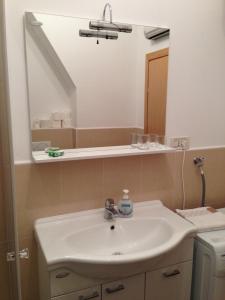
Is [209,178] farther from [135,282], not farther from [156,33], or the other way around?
[156,33]

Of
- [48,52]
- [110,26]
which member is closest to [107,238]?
[48,52]

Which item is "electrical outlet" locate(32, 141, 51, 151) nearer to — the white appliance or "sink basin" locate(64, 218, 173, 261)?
"sink basin" locate(64, 218, 173, 261)

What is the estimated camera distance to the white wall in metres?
1.37

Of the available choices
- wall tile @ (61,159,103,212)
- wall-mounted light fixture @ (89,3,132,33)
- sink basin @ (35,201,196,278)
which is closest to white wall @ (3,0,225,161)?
wall-mounted light fixture @ (89,3,132,33)

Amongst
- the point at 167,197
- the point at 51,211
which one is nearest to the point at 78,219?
the point at 51,211

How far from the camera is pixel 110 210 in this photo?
158 cm

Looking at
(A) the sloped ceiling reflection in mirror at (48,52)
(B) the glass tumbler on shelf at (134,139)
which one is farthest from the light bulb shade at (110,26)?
(B) the glass tumbler on shelf at (134,139)

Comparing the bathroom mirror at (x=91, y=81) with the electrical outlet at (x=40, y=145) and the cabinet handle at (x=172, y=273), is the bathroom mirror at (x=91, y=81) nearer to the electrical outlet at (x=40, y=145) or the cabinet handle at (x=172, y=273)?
the electrical outlet at (x=40, y=145)

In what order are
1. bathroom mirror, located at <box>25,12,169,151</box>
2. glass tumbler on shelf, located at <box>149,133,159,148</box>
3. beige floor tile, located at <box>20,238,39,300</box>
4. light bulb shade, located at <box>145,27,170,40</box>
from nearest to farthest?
bathroom mirror, located at <box>25,12,169,151</box>
beige floor tile, located at <box>20,238,39,300</box>
light bulb shade, located at <box>145,27,170,40</box>
glass tumbler on shelf, located at <box>149,133,159,148</box>

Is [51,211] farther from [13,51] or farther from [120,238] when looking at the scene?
[13,51]

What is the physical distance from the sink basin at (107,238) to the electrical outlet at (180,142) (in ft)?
1.43

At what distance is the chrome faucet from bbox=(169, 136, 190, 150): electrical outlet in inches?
23.2

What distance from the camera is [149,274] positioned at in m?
1.40

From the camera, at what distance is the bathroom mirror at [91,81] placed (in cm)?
142
